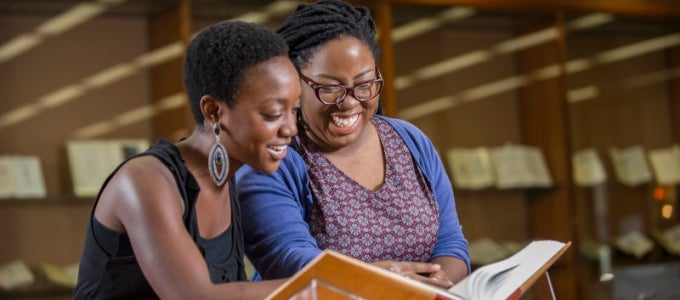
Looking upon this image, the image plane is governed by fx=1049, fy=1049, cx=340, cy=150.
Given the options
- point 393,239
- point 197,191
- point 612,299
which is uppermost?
point 197,191

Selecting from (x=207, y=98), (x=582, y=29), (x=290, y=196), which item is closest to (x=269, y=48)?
(x=207, y=98)

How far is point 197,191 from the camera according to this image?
154 cm

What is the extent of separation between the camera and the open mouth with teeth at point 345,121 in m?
1.88

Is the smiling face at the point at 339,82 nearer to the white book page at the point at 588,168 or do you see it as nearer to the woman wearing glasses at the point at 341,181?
the woman wearing glasses at the point at 341,181

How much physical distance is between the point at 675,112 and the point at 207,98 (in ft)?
12.2

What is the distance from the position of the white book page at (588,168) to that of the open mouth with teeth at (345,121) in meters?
2.80

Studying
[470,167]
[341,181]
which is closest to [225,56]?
[341,181]

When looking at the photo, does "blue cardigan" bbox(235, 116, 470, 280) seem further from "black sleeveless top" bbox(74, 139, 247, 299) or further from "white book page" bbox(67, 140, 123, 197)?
"white book page" bbox(67, 140, 123, 197)

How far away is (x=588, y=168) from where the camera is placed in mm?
4598

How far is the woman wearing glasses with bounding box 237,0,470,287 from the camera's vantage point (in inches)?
70.7

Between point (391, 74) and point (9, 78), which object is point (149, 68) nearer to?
point (9, 78)

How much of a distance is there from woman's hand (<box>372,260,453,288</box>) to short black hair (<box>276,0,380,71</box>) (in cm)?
45

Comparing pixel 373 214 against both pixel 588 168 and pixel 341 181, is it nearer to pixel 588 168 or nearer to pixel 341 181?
pixel 341 181

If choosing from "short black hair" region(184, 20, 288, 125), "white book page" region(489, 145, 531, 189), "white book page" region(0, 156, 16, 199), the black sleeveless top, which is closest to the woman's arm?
the black sleeveless top
